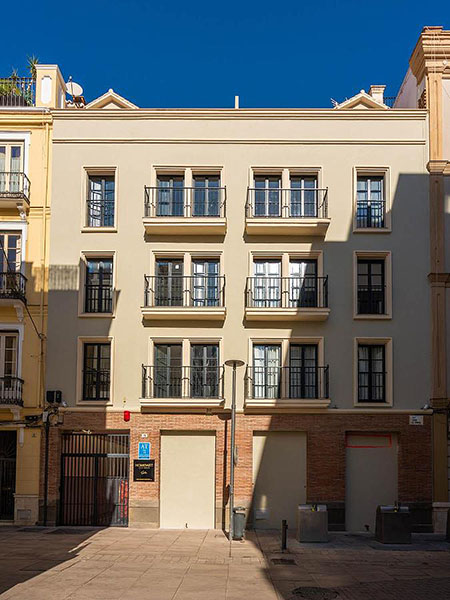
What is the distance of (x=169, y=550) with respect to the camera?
1795 cm

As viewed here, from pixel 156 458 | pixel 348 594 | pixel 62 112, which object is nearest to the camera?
pixel 348 594

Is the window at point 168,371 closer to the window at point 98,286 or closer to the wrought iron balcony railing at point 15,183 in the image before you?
the window at point 98,286

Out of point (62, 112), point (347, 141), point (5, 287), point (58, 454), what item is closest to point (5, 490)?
point (58, 454)

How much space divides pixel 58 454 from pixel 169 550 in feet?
19.7

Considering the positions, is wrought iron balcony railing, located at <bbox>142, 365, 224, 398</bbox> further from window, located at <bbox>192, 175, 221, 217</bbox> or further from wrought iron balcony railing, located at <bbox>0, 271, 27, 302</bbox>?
window, located at <bbox>192, 175, 221, 217</bbox>

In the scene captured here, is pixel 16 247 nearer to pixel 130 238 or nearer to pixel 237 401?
pixel 130 238

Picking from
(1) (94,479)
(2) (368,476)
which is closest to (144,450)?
(1) (94,479)

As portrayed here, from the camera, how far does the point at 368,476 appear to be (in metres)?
22.1

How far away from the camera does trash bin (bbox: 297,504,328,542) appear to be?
19.4 metres

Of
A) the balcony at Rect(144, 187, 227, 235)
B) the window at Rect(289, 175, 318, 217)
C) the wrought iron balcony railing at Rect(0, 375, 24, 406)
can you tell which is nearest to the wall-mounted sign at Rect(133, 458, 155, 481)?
the wrought iron balcony railing at Rect(0, 375, 24, 406)

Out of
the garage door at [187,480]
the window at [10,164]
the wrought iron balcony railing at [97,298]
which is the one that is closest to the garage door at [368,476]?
the garage door at [187,480]

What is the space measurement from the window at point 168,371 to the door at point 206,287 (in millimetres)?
1634

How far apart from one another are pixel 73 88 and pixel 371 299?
1355 centimetres

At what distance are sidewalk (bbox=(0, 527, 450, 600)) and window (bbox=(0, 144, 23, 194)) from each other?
35.7ft
